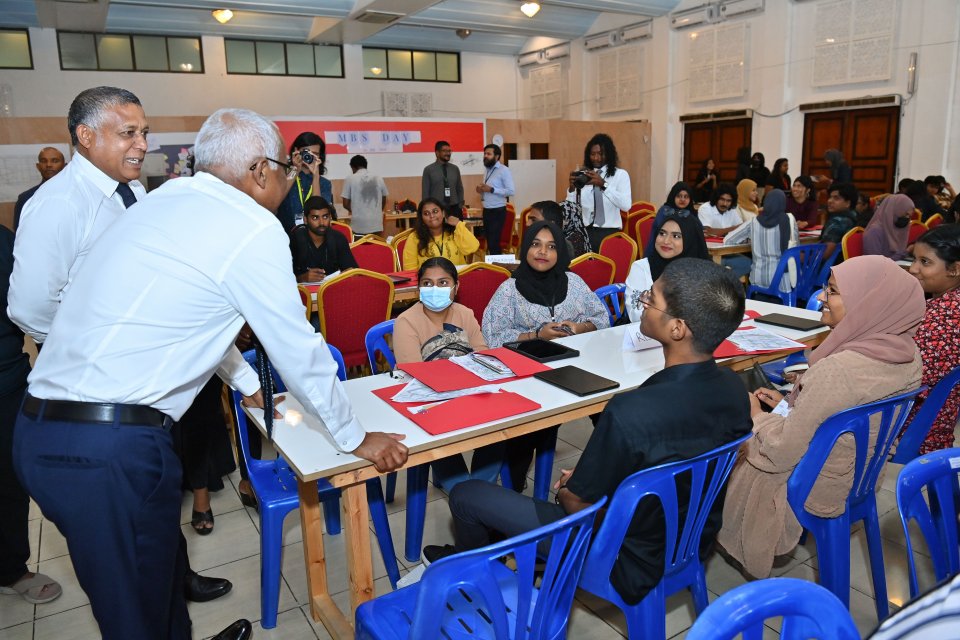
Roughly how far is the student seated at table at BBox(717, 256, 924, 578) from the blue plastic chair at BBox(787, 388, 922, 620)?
0.14 ft

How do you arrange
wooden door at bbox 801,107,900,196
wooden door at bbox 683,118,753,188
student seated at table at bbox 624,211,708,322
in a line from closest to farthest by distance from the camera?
student seated at table at bbox 624,211,708,322, wooden door at bbox 801,107,900,196, wooden door at bbox 683,118,753,188

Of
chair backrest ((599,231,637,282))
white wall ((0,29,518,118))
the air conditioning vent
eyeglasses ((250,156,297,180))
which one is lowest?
chair backrest ((599,231,637,282))

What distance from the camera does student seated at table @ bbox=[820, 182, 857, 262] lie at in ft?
17.2

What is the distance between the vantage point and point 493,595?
115 centimetres

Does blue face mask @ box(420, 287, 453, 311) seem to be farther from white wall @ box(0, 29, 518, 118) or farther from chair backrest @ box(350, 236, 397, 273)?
white wall @ box(0, 29, 518, 118)

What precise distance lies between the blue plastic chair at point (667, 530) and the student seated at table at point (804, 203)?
598 cm

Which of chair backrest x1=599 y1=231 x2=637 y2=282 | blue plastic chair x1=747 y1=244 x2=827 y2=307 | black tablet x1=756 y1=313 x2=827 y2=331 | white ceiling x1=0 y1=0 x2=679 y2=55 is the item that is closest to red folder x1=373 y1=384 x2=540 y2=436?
black tablet x1=756 y1=313 x2=827 y2=331

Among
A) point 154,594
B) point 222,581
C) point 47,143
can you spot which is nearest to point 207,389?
point 222,581

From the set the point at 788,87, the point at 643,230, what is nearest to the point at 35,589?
the point at 643,230

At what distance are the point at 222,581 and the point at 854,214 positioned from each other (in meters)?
5.42

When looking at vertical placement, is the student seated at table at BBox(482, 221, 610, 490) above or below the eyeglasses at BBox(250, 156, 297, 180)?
below

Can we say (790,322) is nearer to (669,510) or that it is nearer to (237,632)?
(669,510)

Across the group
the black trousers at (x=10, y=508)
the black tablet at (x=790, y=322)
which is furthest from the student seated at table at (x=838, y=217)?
the black trousers at (x=10, y=508)

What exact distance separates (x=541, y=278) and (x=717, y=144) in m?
9.24
